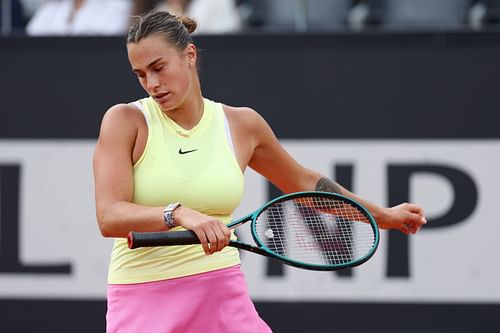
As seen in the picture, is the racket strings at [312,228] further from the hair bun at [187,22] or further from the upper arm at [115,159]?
the hair bun at [187,22]

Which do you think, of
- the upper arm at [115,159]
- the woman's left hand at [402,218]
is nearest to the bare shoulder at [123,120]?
the upper arm at [115,159]

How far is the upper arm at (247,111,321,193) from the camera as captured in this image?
3.14 meters

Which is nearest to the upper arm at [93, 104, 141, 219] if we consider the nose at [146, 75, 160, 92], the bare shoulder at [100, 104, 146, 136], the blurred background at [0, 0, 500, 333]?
the bare shoulder at [100, 104, 146, 136]

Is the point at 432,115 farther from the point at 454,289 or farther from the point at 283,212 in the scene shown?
the point at 283,212

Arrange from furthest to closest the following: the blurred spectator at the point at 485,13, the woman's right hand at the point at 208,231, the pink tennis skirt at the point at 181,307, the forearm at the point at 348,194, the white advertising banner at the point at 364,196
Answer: the blurred spectator at the point at 485,13
the white advertising banner at the point at 364,196
the forearm at the point at 348,194
the pink tennis skirt at the point at 181,307
the woman's right hand at the point at 208,231

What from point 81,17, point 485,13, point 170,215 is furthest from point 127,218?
point 485,13

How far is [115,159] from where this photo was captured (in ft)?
9.00

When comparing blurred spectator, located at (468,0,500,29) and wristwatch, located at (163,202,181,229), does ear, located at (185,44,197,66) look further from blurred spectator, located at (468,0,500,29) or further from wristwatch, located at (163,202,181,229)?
blurred spectator, located at (468,0,500,29)

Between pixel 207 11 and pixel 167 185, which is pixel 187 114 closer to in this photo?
pixel 167 185

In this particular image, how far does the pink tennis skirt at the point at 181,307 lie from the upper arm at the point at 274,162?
0.45 metres

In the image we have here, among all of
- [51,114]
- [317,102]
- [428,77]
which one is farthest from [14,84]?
[428,77]

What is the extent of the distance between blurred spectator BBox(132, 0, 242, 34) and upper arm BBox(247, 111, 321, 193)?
7.72 ft

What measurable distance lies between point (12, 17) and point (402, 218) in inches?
124

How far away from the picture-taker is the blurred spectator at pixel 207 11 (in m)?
5.51
